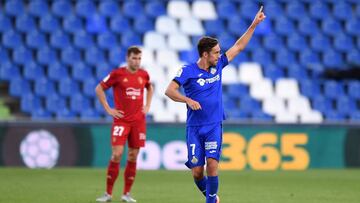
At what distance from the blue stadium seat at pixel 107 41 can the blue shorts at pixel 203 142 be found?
12769 mm

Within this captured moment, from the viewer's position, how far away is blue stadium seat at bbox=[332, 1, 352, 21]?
23.4m

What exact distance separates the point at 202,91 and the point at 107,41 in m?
12.9

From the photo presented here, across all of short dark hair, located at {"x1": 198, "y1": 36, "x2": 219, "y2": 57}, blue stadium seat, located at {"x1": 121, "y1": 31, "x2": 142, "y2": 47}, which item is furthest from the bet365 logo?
short dark hair, located at {"x1": 198, "y1": 36, "x2": 219, "y2": 57}

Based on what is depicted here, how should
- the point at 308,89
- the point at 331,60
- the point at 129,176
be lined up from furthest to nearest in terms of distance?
the point at 331,60
the point at 308,89
the point at 129,176

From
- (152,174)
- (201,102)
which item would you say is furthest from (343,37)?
(201,102)

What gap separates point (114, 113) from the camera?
37.4 ft

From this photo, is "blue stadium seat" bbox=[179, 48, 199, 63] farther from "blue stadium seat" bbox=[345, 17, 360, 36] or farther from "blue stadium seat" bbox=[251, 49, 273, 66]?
"blue stadium seat" bbox=[345, 17, 360, 36]

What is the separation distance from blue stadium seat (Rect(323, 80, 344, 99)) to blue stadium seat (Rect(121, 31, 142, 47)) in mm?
5132

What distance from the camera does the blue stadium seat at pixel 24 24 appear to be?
21703mm

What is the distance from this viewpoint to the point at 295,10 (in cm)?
2322

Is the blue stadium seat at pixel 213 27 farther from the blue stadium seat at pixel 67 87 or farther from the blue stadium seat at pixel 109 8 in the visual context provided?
the blue stadium seat at pixel 67 87

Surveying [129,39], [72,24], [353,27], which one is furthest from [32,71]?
[353,27]

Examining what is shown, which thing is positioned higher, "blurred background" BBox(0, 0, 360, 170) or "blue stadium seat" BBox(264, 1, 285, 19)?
"blue stadium seat" BBox(264, 1, 285, 19)

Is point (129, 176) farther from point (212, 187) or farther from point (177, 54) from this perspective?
point (177, 54)
